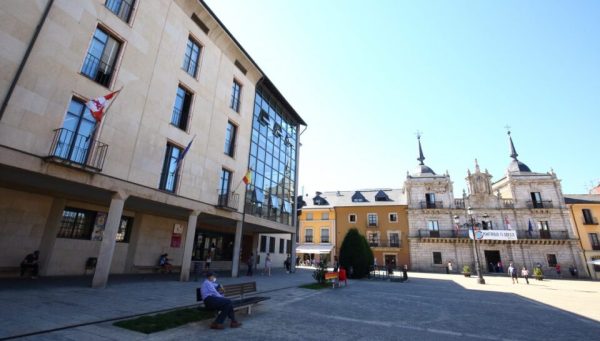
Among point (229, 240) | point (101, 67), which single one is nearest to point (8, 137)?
point (101, 67)

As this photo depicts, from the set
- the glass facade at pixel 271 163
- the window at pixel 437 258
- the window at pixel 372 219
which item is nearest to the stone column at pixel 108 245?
the glass facade at pixel 271 163

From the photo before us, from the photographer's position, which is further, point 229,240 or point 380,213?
point 380,213

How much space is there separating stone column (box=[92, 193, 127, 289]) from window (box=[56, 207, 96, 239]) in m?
4.76

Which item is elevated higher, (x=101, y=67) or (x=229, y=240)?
(x=101, y=67)

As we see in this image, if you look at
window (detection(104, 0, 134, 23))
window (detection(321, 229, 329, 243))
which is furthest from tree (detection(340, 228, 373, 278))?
window (detection(321, 229, 329, 243))

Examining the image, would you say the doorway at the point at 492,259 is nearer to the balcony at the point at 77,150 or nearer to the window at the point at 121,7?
the balcony at the point at 77,150

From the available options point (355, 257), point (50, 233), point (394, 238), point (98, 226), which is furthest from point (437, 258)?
point (50, 233)

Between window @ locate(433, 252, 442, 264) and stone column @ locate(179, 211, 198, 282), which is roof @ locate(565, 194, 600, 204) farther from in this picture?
stone column @ locate(179, 211, 198, 282)

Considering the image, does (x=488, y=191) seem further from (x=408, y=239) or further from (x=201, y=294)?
(x=201, y=294)

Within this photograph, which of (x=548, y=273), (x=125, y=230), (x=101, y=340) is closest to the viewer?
(x=101, y=340)

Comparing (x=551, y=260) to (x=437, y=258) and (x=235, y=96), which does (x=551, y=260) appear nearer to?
(x=437, y=258)

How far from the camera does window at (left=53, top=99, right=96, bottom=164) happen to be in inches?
428

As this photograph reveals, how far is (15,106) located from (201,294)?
909 centimetres

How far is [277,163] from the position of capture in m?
27.2
